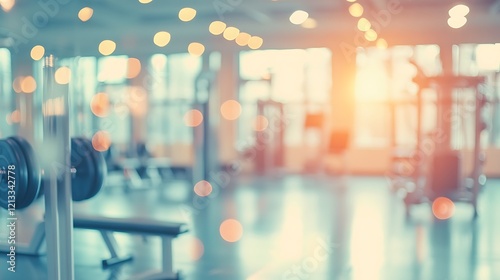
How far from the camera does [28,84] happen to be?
902 cm

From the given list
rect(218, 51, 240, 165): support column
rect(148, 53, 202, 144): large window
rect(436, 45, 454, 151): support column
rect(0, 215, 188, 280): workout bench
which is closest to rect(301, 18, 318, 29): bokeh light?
rect(218, 51, 240, 165): support column

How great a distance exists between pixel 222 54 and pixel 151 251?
22.0 feet

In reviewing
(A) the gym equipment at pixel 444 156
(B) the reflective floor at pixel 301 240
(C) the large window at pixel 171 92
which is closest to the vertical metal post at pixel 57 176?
(B) the reflective floor at pixel 301 240

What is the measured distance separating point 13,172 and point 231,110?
7.74 metres

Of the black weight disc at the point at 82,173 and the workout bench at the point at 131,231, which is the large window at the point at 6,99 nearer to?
the workout bench at the point at 131,231

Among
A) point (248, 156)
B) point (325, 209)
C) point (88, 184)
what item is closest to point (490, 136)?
point (248, 156)

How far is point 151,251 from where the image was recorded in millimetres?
3314

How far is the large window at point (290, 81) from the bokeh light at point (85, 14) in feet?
10.0

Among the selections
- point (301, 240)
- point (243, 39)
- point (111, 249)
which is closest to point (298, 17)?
point (243, 39)

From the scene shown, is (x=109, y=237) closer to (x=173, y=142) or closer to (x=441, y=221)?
(x=441, y=221)

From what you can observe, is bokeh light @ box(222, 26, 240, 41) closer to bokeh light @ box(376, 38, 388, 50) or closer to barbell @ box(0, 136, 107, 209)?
bokeh light @ box(376, 38, 388, 50)

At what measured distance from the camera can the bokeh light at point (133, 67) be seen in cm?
991

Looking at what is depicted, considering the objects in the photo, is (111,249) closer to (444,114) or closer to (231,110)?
(444,114)

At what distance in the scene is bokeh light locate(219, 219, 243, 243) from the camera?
3612 millimetres
